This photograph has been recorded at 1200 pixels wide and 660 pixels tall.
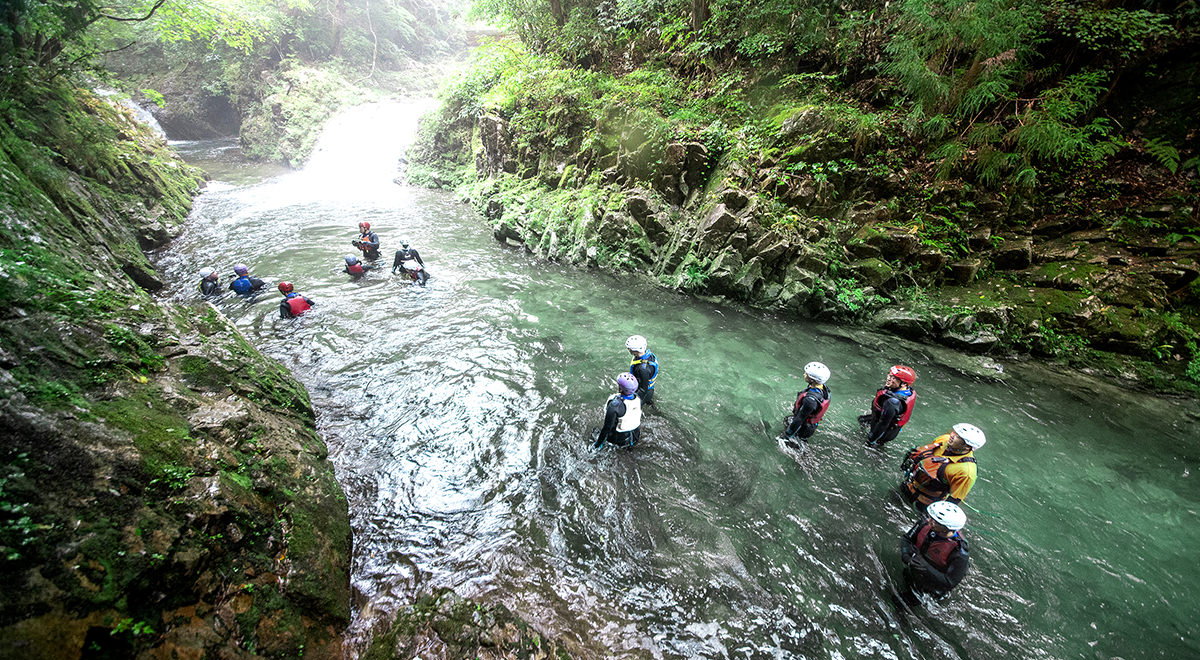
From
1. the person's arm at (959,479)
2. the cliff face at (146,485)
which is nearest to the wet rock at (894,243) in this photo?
the person's arm at (959,479)

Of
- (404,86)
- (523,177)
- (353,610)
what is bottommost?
(353,610)

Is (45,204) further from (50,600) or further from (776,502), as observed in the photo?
(776,502)

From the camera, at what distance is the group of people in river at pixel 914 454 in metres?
3.83

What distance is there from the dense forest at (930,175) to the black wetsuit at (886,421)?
4.31 metres

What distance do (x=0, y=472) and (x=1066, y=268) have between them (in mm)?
15052

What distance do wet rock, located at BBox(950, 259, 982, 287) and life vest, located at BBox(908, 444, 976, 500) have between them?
6.33m

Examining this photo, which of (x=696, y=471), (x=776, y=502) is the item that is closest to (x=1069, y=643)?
(x=776, y=502)

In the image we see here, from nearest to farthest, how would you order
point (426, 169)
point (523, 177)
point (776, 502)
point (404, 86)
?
point (776, 502)
point (523, 177)
point (426, 169)
point (404, 86)

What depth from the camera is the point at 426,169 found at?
81.9ft

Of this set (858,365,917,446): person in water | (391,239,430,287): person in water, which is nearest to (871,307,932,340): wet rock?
(858,365,917,446): person in water

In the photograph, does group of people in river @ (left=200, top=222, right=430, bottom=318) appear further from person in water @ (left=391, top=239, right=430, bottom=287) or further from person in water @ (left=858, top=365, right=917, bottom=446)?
person in water @ (left=858, top=365, right=917, bottom=446)

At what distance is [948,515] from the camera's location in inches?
146

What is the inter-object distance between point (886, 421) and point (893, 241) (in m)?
5.82

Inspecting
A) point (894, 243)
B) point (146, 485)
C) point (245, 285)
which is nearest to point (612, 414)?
point (146, 485)
